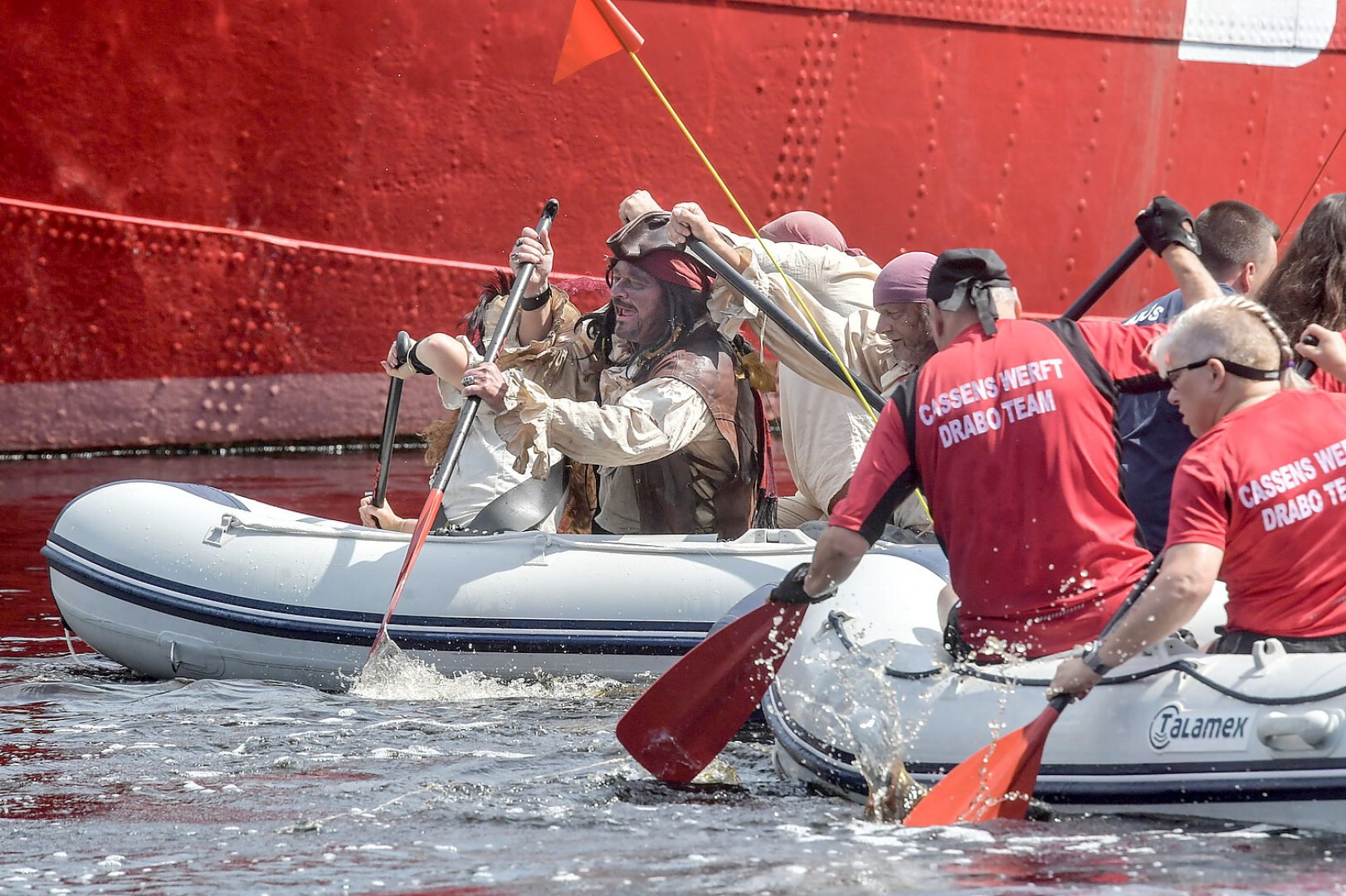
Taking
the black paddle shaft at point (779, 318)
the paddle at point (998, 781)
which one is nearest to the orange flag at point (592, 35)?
the black paddle shaft at point (779, 318)

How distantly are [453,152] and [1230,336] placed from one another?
7.00 m

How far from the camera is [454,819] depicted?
4.05 meters

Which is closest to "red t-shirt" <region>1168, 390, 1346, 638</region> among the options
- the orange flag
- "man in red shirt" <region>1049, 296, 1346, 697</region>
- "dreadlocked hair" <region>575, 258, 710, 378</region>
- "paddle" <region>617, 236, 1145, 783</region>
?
"man in red shirt" <region>1049, 296, 1346, 697</region>

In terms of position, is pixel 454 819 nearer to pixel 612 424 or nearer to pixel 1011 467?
pixel 1011 467

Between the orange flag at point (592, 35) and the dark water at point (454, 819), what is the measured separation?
2348mm

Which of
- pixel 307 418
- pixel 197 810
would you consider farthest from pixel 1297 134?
pixel 197 810

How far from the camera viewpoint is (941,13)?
34.4ft

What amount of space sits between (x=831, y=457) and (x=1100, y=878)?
235 centimetres

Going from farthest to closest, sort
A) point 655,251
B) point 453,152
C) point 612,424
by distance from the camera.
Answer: point 453,152, point 655,251, point 612,424

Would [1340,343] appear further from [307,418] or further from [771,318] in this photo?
[307,418]

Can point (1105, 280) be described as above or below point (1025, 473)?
above

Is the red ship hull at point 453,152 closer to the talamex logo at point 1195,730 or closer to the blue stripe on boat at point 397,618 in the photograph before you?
the blue stripe on boat at point 397,618

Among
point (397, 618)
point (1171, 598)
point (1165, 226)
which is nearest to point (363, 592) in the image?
point (397, 618)

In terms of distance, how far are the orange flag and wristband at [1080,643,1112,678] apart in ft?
11.0
